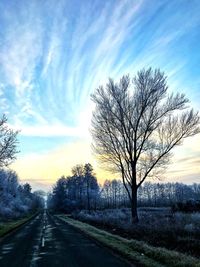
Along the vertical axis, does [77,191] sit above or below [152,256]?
above

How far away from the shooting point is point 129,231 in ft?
83.2

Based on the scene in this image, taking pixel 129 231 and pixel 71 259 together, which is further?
pixel 129 231

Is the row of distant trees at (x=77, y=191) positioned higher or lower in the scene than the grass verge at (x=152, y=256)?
higher

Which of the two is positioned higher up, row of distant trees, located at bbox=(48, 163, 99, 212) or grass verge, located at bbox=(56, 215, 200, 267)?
row of distant trees, located at bbox=(48, 163, 99, 212)

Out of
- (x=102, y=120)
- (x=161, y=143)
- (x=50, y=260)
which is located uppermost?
(x=102, y=120)

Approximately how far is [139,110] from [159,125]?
2015 millimetres

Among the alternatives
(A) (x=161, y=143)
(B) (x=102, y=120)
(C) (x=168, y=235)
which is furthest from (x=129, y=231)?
(B) (x=102, y=120)

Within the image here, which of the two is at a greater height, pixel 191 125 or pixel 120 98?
pixel 120 98

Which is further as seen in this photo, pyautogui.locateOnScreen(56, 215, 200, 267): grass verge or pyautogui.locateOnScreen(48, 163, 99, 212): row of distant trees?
pyautogui.locateOnScreen(48, 163, 99, 212): row of distant trees

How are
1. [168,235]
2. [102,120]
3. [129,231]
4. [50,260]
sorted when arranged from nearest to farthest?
[50,260] → [168,235] → [129,231] → [102,120]

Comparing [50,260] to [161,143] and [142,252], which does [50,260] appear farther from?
[161,143]

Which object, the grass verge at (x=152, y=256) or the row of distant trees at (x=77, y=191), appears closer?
the grass verge at (x=152, y=256)

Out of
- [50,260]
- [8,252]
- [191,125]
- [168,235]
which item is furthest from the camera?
[191,125]

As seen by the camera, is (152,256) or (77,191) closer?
(152,256)
